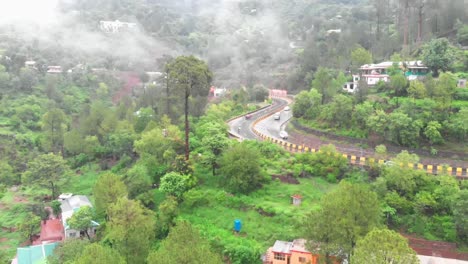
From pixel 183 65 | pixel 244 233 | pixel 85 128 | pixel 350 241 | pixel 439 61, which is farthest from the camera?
pixel 85 128

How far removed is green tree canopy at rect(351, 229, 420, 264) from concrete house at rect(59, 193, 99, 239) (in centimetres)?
1862

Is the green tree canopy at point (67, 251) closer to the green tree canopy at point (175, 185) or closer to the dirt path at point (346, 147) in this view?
the green tree canopy at point (175, 185)

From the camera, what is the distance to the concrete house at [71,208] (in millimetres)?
26953

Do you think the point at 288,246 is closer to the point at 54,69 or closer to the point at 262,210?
the point at 262,210

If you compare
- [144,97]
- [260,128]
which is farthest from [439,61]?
[144,97]

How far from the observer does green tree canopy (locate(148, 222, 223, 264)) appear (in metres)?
15.0

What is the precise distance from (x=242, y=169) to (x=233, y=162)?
0.74 metres

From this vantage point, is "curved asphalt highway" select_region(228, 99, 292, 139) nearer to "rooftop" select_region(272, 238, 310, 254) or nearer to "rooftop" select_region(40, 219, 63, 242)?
"rooftop" select_region(272, 238, 310, 254)

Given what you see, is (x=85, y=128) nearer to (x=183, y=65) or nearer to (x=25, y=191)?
(x=25, y=191)

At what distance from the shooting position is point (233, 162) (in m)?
26.1

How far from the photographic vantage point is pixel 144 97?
51469 mm

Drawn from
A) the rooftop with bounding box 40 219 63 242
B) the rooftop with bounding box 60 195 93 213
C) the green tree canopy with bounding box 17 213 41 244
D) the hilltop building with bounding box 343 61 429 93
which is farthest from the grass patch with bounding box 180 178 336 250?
the hilltop building with bounding box 343 61 429 93

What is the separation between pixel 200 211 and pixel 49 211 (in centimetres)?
1386

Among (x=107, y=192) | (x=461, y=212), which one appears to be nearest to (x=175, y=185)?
(x=107, y=192)
